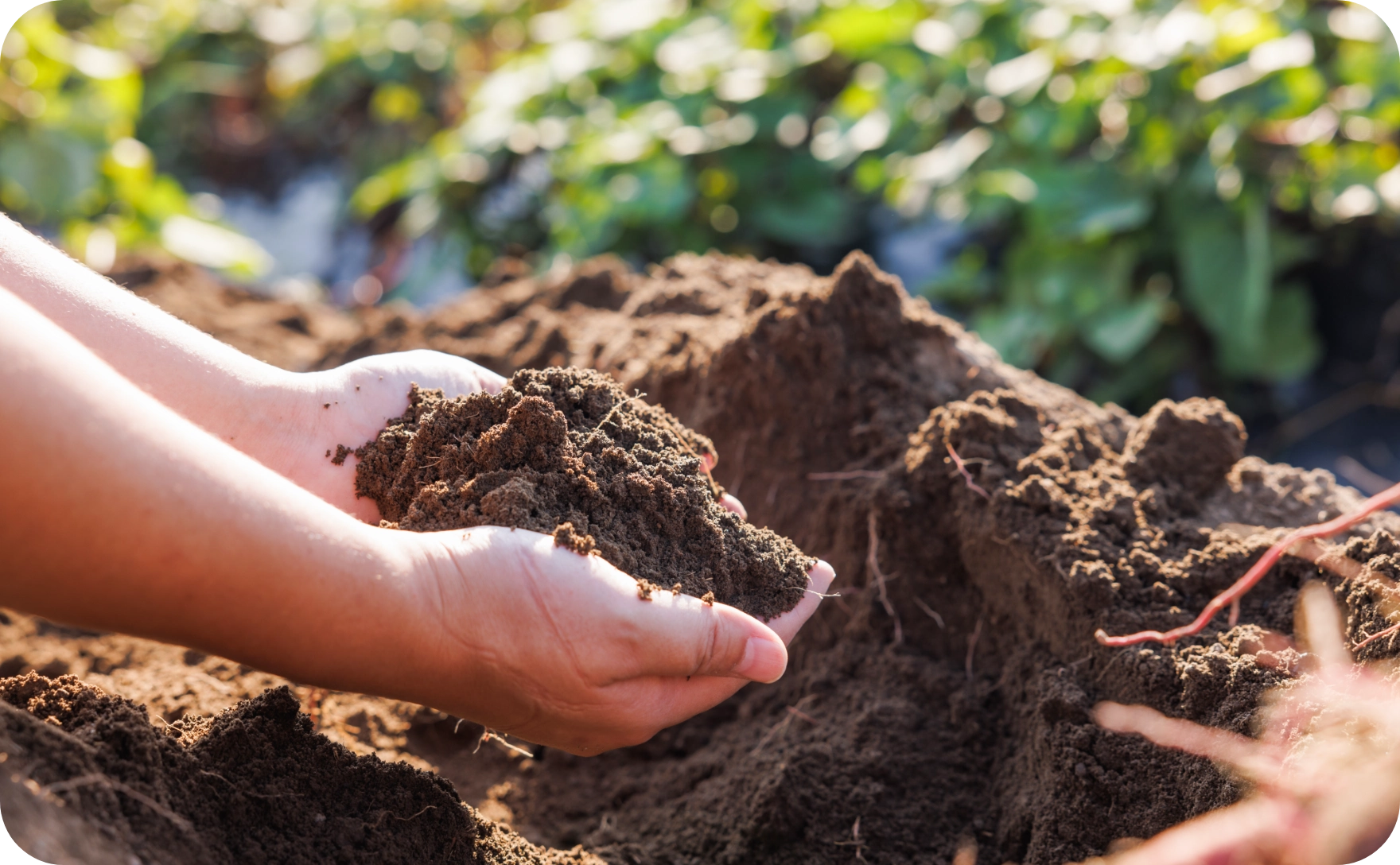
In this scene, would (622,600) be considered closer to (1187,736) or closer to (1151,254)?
(1187,736)

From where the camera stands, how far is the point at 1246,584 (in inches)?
55.7

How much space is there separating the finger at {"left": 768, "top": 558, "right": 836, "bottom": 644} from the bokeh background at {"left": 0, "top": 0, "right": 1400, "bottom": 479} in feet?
6.99

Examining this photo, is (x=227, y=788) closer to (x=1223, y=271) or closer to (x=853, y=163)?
(x=1223, y=271)

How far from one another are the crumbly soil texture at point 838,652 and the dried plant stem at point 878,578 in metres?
0.01

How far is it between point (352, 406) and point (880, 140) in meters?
3.00

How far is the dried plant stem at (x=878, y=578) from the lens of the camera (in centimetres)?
190

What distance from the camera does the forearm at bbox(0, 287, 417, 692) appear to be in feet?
3.42

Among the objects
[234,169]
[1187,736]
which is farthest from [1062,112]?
[234,169]

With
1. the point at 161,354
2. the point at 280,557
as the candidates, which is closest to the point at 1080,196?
the point at 161,354

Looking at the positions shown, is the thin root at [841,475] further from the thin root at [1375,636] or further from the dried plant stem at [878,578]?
the thin root at [1375,636]

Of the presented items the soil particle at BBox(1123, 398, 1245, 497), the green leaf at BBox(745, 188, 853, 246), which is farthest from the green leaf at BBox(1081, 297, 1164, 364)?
the soil particle at BBox(1123, 398, 1245, 497)

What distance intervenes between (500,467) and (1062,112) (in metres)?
3.08

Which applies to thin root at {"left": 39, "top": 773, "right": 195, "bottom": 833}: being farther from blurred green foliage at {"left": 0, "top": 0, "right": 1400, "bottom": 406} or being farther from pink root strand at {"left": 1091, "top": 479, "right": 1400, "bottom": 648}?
blurred green foliage at {"left": 0, "top": 0, "right": 1400, "bottom": 406}

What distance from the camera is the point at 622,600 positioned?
1369 mm
